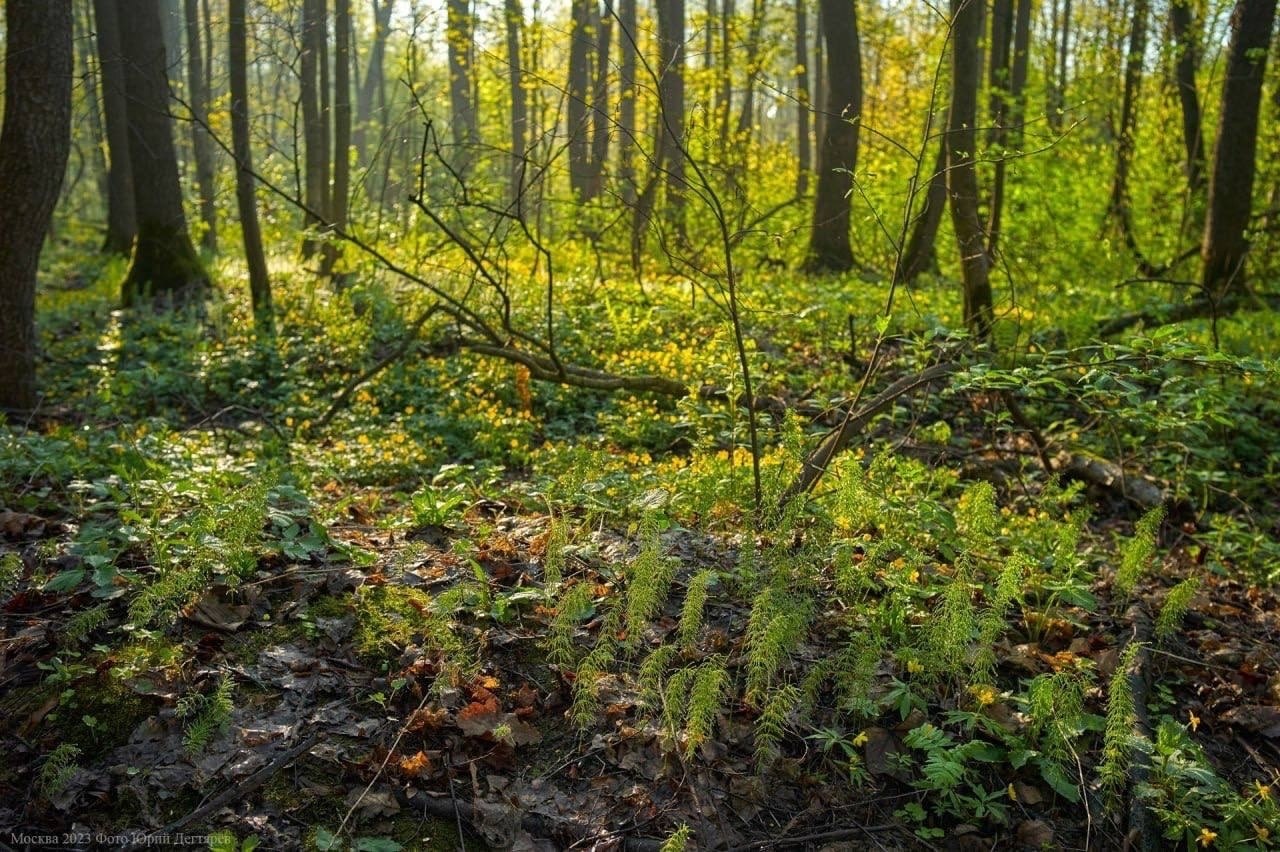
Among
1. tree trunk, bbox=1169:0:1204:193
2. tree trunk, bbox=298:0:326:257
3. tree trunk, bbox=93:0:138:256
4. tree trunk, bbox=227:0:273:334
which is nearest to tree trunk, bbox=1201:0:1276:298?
tree trunk, bbox=1169:0:1204:193

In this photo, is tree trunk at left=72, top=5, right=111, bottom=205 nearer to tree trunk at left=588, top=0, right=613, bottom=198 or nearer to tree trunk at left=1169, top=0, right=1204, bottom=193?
tree trunk at left=588, top=0, right=613, bottom=198

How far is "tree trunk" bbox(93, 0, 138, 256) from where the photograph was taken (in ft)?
40.4

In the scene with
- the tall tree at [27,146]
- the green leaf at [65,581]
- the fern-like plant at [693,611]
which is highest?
the tall tree at [27,146]

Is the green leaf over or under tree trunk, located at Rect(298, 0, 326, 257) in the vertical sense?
under

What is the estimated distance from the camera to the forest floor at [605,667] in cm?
292

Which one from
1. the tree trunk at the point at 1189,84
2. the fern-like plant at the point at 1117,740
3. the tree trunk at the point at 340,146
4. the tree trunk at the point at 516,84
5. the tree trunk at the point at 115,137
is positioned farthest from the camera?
the tree trunk at the point at 115,137

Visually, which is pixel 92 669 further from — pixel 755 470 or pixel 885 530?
pixel 885 530

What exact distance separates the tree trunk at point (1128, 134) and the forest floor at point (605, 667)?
8.39 meters

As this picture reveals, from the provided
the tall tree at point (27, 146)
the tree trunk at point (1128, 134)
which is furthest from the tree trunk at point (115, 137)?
the tree trunk at point (1128, 134)

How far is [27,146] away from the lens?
6.61m

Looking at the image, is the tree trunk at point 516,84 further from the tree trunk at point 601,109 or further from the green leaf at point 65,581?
the green leaf at point 65,581

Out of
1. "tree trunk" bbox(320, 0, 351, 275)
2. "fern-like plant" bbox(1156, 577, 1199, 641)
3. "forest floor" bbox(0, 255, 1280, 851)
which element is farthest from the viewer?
"tree trunk" bbox(320, 0, 351, 275)

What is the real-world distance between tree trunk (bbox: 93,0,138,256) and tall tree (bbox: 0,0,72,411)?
5014 mm

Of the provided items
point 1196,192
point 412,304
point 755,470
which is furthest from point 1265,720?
point 1196,192
